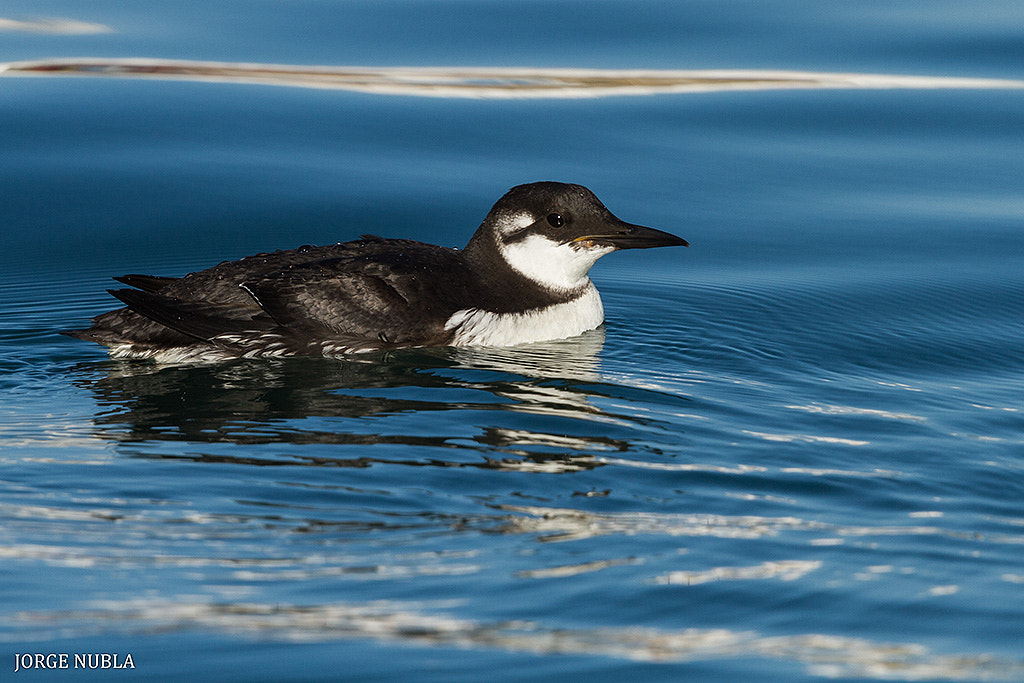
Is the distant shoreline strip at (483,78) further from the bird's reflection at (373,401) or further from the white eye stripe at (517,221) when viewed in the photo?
the bird's reflection at (373,401)

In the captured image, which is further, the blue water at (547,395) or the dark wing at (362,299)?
the dark wing at (362,299)

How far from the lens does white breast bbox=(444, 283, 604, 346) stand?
22.5 ft

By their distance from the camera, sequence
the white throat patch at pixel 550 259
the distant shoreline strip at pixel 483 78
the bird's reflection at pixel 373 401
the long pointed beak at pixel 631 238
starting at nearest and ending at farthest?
1. the bird's reflection at pixel 373 401
2. the long pointed beak at pixel 631 238
3. the white throat patch at pixel 550 259
4. the distant shoreline strip at pixel 483 78

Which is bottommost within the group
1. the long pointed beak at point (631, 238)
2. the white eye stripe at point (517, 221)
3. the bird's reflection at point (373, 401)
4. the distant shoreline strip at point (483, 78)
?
the bird's reflection at point (373, 401)

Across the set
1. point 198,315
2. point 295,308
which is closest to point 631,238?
point 295,308

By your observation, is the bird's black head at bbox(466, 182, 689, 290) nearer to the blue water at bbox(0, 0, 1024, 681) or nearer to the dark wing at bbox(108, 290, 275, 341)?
the blue water at bbox(0, 0, 1024, 681)

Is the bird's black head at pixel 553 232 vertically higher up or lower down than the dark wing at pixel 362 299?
higher up

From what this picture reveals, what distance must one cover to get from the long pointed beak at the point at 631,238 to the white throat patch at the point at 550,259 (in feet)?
0.20

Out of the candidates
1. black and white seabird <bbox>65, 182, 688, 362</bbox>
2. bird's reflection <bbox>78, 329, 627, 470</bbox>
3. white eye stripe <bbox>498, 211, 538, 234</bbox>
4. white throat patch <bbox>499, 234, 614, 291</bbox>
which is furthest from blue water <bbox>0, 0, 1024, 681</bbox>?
white eye stripe <bbox>498, 211, 538, 234</bbox>

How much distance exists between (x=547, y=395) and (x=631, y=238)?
56.4 inches

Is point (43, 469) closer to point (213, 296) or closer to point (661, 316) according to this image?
point (213, 296)

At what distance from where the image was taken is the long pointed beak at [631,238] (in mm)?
7172

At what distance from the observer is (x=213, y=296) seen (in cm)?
673

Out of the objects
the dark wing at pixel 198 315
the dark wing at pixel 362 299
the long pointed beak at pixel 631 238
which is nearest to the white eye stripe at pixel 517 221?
the long pointed beak at pixel 631 238
